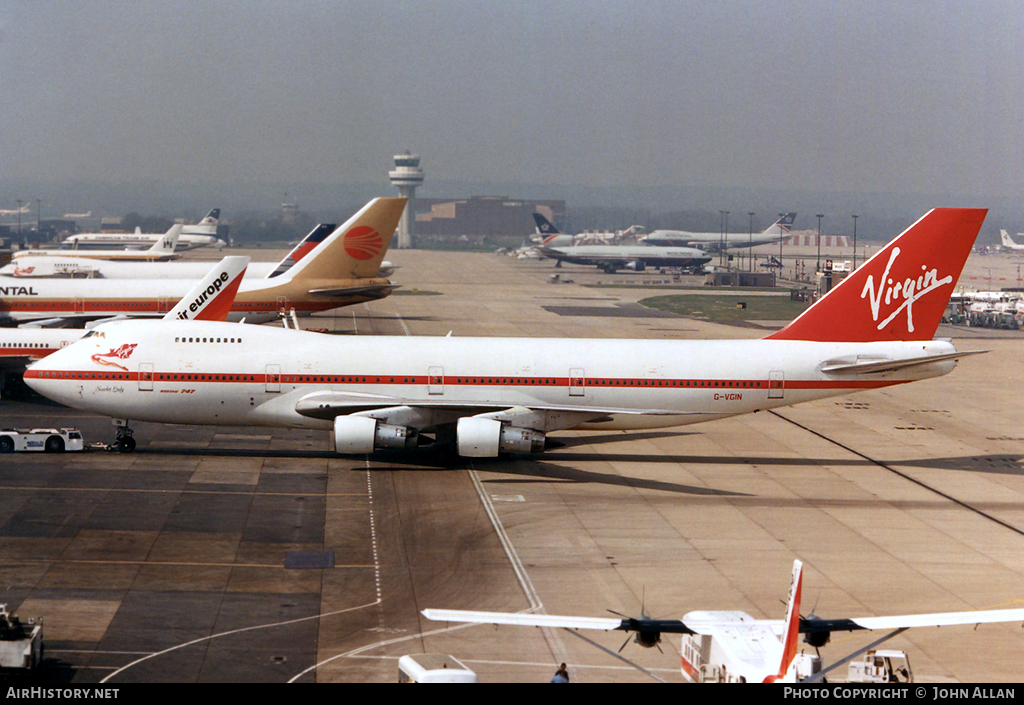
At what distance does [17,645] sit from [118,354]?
69.9 feet

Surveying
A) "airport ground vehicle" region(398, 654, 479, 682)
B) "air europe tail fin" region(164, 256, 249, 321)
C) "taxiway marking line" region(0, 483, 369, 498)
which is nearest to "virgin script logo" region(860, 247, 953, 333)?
"taxiway marking line" region(0, 483, 369, 498)

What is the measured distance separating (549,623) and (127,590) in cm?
1349

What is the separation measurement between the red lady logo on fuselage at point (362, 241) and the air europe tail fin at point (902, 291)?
43209 mm

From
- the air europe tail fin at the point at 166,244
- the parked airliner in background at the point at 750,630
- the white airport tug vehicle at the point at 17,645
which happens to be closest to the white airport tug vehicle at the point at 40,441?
the white airport tug vehicle at the point at 17,645

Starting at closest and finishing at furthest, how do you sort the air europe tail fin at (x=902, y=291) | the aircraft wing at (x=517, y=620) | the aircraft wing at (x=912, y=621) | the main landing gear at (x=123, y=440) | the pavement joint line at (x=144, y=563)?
1. the aircraft wing at (x=517, y=620)
2. the aircraft wing at (x=912, y=621)
3. the pavement joint line at (x=144, y=563)
4. the main landing gear at (x=123, y=440)
5. the air europe tail fin at (x=902, y=291)

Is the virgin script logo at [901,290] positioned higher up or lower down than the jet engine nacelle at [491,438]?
higher up

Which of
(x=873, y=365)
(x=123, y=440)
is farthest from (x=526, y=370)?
(x=123, y=440)

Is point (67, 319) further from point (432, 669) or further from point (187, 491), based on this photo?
point (432, 669)

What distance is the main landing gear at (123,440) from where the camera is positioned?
41.1 metres

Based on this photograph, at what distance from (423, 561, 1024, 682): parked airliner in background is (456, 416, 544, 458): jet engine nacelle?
19.2 m

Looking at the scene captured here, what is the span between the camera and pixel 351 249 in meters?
77.8

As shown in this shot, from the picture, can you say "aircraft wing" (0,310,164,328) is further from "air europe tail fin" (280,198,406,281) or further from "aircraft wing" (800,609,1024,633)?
"aircraft wing" (800,609,1024,633)

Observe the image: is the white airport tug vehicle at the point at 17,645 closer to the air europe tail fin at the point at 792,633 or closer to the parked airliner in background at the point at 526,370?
the air europe tail fin at the point at 792,633
